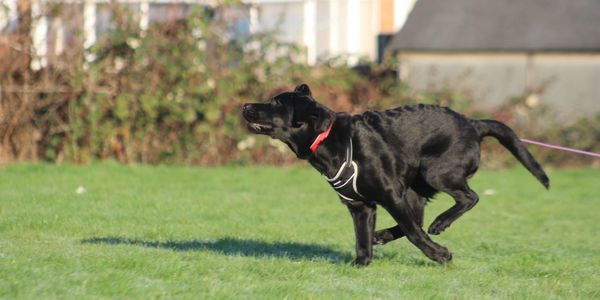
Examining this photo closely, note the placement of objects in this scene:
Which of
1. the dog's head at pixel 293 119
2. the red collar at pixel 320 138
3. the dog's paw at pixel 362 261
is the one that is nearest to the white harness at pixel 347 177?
the red collar at pixel 320 138

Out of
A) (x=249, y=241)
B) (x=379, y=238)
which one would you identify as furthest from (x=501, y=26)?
(x=379, y=238)

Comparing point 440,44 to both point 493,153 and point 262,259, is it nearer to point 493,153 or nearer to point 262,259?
point 493,153

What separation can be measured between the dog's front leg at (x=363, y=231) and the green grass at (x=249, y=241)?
14 centimetres

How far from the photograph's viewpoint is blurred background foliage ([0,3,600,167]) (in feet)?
50.3

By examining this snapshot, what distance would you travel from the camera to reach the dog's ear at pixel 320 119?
283 inches

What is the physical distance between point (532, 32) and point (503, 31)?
0.61 meters

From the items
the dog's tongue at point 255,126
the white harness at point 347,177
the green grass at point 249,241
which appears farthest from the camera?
the dog's tongue at point 255,126

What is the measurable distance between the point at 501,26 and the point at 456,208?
46.5ft

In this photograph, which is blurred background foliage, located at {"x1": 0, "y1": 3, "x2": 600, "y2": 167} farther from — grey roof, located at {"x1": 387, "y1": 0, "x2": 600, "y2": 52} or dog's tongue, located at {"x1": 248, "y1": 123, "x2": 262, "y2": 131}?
dog's tongue, located at {"x1": 248, "y1": 123, "x2": 262, "y2": 131}

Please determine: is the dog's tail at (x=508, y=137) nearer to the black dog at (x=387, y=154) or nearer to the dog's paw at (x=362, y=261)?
the black dog at (x=387, y=154)

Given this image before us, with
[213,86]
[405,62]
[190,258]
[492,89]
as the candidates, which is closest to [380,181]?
[190,258]

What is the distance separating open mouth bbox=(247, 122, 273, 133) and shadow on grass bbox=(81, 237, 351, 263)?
1.04m

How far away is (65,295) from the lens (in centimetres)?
566

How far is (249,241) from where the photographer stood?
8.79 metres
